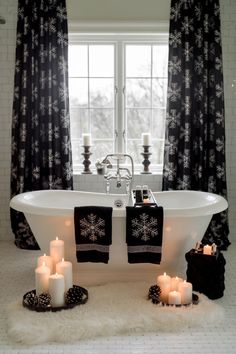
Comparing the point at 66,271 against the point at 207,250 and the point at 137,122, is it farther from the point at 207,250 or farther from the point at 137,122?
the point at 137,122

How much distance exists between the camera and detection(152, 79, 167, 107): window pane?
4723 millimetres

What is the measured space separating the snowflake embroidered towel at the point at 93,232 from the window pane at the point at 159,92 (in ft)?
6.03

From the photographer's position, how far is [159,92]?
475cm

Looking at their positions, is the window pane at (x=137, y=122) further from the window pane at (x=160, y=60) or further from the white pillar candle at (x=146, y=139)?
the window pane at (x=160, y=60)

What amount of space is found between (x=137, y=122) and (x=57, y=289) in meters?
2.31

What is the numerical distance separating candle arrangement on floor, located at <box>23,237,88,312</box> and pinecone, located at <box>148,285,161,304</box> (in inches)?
19.3

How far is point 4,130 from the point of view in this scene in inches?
181

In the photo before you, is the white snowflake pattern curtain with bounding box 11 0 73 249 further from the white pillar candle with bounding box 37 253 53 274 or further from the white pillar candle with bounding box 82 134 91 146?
the white pillar candle with bounding box 37 253 53 274

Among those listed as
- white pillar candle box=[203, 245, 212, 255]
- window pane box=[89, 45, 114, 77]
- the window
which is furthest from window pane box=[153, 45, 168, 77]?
white pillar candle box=[203, 245, 212, 255]

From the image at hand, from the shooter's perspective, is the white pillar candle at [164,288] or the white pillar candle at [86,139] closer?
the white pillar candle at [164,288]

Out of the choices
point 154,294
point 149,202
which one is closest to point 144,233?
point 149,202

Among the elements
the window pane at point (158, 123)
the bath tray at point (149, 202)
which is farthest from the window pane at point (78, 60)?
the bath tray at point (149, 202)

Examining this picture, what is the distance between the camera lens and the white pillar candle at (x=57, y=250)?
3389mm

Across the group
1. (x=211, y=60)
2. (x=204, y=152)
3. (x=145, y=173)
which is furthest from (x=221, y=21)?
(x=145, y=173)
